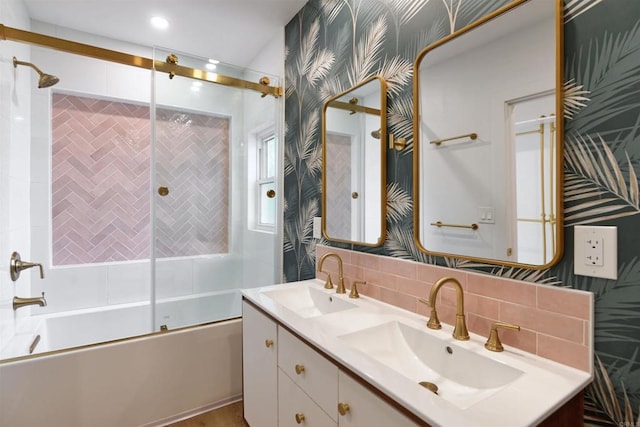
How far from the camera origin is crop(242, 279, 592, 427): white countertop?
26.3 inches

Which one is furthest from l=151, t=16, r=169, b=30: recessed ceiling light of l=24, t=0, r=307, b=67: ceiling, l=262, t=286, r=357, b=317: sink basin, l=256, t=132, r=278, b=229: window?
l=262, t=286, r=357, b=317: sink basin

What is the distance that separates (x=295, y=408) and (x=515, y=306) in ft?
2.85

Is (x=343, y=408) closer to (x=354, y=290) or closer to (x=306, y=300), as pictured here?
(x=354, y=290)

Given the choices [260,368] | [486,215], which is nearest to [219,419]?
[260,368]

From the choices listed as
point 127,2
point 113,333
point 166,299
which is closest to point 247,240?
point 166,299

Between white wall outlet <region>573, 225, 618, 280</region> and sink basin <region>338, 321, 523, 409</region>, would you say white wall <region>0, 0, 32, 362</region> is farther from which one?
white wall outlet <region>573, 225, 618, 280</region>

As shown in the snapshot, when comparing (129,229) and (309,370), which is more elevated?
(129,229)

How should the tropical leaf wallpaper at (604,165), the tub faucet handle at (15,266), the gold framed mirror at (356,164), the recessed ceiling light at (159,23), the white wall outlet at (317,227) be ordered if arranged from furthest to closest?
1. the recessed ceiling light at (159,23)
2. the white wall outlet at (317,227)
3. the tub faucet handle at (15,266)
4. the gold framed mirror at (356,164)
5. the tropical leaf wallpaper at (604,165)

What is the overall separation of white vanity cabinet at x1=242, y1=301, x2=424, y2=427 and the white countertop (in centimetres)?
5

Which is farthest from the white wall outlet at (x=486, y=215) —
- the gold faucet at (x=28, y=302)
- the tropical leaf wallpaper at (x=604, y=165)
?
the gold faucet at (x=28, y=302)

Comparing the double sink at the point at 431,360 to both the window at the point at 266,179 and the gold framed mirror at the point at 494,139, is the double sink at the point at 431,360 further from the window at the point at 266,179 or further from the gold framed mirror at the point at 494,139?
the window at the point at 266,179

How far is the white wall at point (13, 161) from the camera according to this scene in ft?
5.76

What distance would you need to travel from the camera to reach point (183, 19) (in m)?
2.36

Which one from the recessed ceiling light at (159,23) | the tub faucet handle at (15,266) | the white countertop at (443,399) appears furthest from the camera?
the recessed ceiling light at (159,23)
